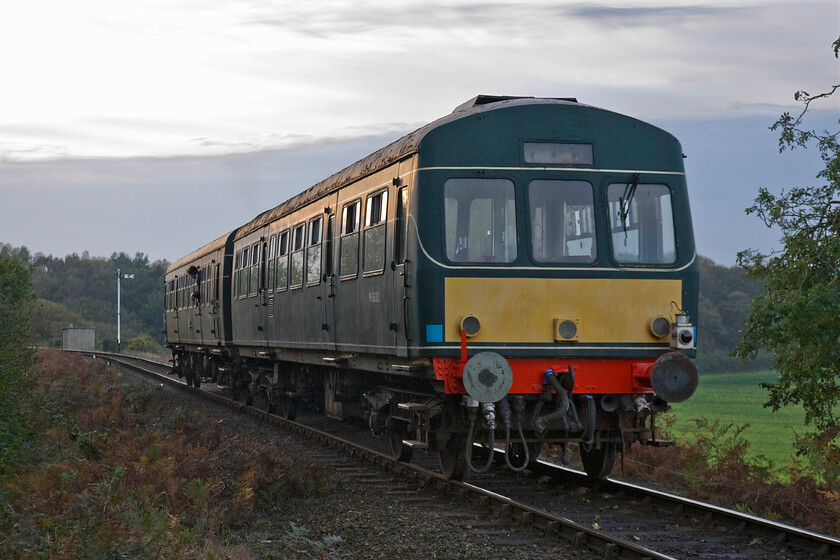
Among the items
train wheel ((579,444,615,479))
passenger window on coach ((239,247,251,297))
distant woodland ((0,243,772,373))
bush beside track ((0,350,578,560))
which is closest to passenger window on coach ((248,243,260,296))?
passenger window on coach ((239,247,251,297))

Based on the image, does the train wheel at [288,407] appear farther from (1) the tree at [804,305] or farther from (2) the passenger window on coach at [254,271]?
(1) the tree at [804,305]

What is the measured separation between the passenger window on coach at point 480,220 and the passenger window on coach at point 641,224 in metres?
1.06

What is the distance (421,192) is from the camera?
10102 mm

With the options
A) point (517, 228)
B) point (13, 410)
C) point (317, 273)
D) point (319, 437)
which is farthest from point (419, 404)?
point (13, 410)

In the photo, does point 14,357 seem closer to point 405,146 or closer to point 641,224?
point 405,146

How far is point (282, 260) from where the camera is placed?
56.4 ft

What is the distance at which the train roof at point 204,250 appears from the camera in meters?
24.1

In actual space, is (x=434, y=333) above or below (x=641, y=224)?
below

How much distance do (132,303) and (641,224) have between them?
120 m

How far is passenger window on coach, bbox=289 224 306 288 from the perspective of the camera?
617 inches

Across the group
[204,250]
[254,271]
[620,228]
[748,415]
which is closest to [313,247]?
[254,271]

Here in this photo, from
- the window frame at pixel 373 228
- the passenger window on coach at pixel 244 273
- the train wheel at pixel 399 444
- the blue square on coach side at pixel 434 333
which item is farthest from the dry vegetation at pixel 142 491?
the passenger window on coach at pixel 244 273

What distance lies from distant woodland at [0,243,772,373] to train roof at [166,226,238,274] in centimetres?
2551

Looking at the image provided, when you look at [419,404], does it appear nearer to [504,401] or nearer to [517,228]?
[504,401]
